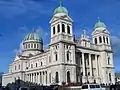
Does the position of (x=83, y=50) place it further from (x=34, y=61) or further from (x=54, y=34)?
(x=34, y=61)

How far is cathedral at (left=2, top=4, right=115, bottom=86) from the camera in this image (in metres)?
71.0

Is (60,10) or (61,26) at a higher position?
(60,10)

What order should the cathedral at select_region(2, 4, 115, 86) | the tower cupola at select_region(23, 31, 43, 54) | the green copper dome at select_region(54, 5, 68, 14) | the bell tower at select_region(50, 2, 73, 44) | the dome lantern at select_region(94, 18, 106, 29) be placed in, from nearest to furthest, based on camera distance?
the cathedral at select_region(2, 4, 115, 86) → the bell tower at select_region(50, 2, 73, 44) → the green copper dome at select_region(54, 5, 68, 14) → the dome lantern at select_region(94, 18, 106, 29) → the tower cupola at select_region(23, 31, 43, 54)

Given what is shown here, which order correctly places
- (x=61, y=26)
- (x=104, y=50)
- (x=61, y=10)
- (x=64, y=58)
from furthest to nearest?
(x=104, y=50) < (x=61, y=10) < (x=61, y=26) < (x=64, y=58)

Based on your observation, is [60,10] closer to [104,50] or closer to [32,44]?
[104,50]

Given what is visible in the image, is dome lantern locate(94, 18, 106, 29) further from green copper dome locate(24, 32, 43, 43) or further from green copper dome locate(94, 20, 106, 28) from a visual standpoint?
green copper dome locate(24, 32, 43, 43)

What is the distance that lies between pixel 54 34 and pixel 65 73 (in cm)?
1286

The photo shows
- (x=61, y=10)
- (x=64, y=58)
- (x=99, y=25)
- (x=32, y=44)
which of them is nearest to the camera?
(x=64, y=58)

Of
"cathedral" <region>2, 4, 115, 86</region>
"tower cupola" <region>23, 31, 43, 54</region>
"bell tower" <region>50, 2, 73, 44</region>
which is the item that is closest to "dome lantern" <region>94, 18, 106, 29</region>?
"cathedral" <region>2, 4, 115, 86</region>

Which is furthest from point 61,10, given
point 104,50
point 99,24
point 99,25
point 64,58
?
point 104,50

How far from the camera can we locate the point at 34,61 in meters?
94.2

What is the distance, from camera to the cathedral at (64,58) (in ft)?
233

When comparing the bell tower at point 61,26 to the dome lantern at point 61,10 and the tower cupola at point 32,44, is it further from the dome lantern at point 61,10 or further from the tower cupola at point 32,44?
the tower cupola at point 32,44

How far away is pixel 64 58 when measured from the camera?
230 feet
